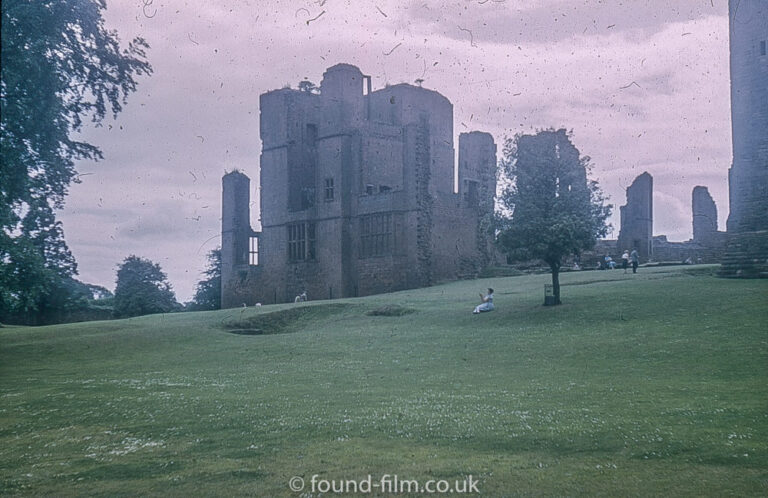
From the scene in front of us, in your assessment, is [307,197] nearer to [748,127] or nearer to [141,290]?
[141,290]

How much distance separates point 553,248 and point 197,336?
14987 millimetres

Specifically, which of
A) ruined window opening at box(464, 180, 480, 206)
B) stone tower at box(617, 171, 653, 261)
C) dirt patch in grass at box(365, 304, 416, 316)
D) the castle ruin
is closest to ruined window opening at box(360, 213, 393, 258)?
the castle ruin

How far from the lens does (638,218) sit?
6009 centimetres

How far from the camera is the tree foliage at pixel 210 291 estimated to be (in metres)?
72.0

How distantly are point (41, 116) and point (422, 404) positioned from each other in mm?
15516

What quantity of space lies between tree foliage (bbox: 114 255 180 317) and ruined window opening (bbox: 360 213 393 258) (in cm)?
2070

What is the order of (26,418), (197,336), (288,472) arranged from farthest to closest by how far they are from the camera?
(197,336) < (26,418) < (288,472)

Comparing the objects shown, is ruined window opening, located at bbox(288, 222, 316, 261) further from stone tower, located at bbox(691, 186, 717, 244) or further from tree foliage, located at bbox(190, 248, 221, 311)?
stone tower, located at bbox(691, 186, 717, 244)

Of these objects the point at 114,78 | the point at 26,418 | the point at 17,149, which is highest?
the point at 114,78

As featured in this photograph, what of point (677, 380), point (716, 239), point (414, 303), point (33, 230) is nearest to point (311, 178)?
point (414, 303)

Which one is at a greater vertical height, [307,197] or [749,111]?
[749,111]

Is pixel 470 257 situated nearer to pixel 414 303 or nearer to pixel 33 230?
pixel 414 303

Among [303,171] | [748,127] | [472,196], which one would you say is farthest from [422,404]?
[303,171]

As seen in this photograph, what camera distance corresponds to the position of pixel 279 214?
60594 millimetres
